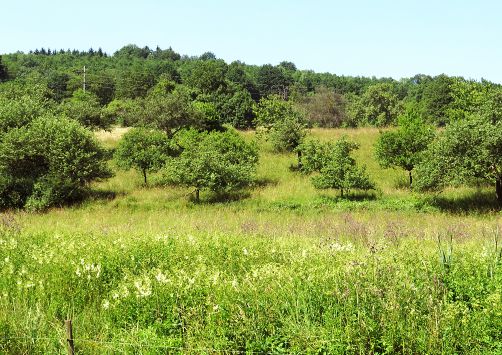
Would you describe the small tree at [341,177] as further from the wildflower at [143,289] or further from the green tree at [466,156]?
the wildflower at [143,289]

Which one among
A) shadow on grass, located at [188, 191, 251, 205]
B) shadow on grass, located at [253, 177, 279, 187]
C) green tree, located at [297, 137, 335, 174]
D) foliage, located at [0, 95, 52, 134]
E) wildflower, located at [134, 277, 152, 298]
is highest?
foliage, located at [0, 95, 52, 134]

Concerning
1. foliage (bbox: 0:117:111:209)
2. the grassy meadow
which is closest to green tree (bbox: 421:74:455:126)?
foliage (bbox: 0:117:111:209)

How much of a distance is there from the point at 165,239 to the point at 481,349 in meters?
6.74

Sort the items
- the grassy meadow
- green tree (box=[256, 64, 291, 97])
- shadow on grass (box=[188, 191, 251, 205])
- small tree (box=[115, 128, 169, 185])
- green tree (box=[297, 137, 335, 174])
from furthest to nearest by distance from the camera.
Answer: green tree (box=[256, 64, 291, 97]) → green tree (box=[297, 137, 335, 174]) → small tree (box=[115, 128, 169, 185]) → shadow on grass (box=[188, 191, 251, 205]) → the grassy meadow

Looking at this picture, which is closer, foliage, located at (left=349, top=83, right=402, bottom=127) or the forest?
the forest

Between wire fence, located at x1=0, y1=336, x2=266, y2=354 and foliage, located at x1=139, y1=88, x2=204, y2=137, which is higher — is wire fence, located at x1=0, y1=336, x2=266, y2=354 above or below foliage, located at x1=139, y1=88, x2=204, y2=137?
below

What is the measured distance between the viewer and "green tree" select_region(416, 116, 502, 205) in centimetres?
2002

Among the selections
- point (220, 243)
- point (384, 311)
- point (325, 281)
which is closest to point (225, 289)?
point (325, 281)

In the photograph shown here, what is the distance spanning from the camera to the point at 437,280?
19.0ft

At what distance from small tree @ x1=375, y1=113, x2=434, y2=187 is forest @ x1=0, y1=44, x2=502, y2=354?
88 millimetres

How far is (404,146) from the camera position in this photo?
2594cm

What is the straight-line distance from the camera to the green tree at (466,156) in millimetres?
20016

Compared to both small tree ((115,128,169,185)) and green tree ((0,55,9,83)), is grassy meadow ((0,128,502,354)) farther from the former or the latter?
green tree ((0,55,9,83))

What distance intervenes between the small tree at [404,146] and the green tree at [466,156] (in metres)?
3.80
